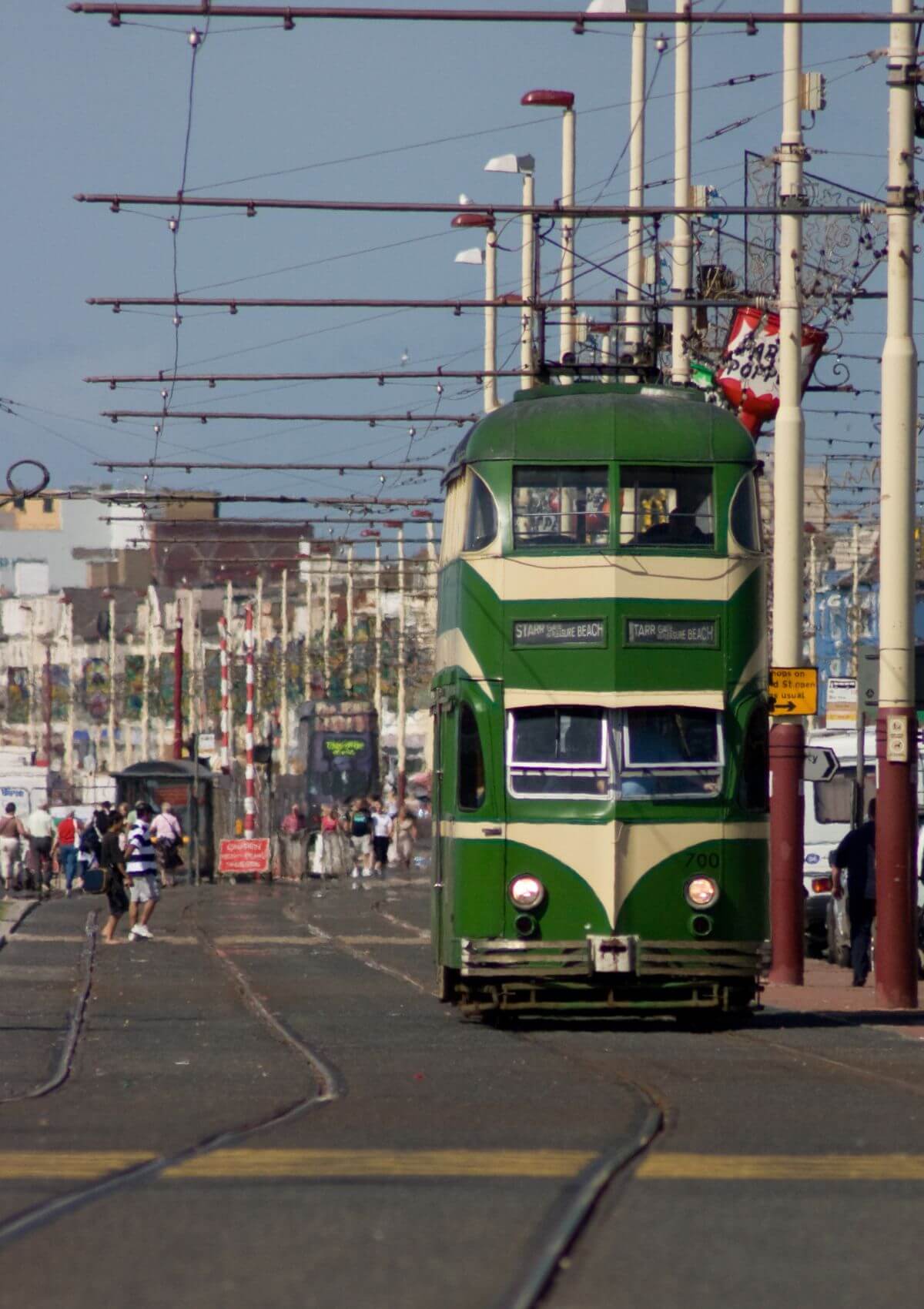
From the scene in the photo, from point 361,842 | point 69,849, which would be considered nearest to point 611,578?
point 69,849

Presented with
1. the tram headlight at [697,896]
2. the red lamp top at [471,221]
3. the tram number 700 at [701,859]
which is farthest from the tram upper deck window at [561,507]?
the red lamp top at [471,221]

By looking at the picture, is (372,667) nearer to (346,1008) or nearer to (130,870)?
(130,870)

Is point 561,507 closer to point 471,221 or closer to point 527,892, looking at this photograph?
point 527,892

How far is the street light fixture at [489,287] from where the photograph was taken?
1481 inches

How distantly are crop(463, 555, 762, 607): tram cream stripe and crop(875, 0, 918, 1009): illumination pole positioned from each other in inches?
105

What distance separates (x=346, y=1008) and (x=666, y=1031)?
309 centimetres

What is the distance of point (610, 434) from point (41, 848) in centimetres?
3567

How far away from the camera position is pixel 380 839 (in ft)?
200

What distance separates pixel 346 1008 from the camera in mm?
20094

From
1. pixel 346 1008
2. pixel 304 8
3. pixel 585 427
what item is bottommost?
pixel 346 1008

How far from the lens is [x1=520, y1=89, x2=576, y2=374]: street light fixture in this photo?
32684 mm

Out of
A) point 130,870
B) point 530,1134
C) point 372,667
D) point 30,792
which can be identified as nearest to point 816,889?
point 130,870

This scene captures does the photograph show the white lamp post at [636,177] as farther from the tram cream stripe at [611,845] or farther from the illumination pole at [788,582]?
the tram cream stripe at [611,845]

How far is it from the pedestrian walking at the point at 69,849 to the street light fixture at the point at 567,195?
18.4m
